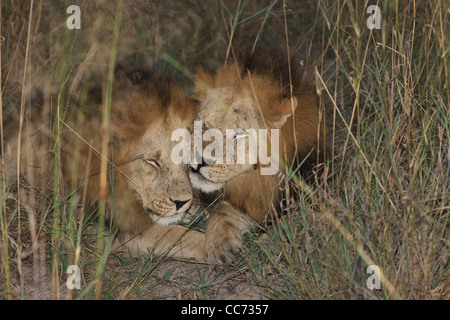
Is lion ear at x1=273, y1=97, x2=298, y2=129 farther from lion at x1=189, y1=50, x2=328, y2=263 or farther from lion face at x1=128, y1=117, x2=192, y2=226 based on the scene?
lion face at x1=128, y1=117, x2=192, y2=226

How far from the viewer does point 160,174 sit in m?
3.25

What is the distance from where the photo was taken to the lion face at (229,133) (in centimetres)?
318

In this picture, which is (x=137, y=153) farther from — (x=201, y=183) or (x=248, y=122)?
(x=248, y=122)

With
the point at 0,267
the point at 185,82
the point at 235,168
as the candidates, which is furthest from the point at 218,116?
the point at 185,82

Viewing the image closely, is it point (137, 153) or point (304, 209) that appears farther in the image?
point (137, 153)

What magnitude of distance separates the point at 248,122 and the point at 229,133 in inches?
4.6

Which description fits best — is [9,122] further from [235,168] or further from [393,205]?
[393,205]

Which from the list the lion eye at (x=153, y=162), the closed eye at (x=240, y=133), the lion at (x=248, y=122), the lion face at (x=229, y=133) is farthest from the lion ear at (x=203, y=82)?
the lion eye at (x=153, y=162)

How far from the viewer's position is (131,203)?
3.34 meters

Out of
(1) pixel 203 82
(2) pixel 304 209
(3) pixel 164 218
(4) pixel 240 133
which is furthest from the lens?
(1) pixel 203 82

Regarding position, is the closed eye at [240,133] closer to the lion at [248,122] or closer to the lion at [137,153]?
the lion at [248,122]

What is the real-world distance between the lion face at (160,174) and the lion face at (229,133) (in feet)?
0.40

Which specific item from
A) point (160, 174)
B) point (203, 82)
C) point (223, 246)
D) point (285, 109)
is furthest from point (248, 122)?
point (223, 246)

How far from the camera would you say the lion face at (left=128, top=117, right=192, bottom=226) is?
3.23m
